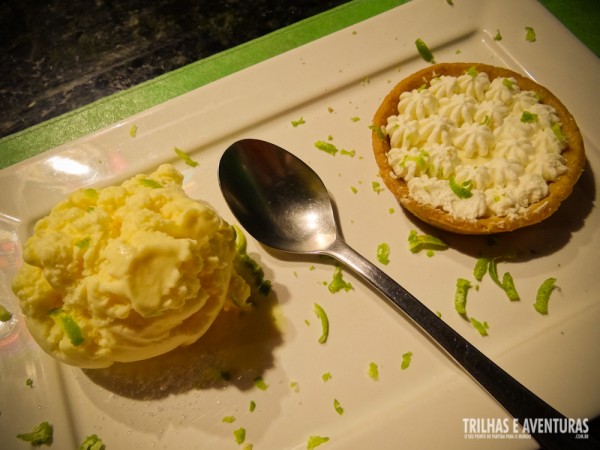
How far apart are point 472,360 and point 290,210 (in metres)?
0.78

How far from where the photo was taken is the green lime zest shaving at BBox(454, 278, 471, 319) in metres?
1.46

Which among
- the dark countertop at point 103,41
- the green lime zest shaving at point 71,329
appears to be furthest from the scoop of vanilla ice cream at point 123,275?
the dark countertop at point 103,41

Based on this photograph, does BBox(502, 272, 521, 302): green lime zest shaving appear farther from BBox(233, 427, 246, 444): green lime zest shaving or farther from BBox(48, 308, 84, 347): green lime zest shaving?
BBox(48, 308, 84, 347): green lime zest shaving

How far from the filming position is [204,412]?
54.6 inches

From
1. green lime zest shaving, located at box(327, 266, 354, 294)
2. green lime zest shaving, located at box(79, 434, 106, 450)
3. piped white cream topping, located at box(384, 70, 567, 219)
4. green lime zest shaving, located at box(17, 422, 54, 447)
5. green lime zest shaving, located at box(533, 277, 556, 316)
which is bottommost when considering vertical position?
green lime zest shaving, located at box(17, 422, 54, 447)

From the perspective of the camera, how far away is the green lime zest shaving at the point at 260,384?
1404 millimetres

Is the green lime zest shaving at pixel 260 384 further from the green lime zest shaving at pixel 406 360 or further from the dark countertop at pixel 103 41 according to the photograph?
the dark countertop at pixel 103 41

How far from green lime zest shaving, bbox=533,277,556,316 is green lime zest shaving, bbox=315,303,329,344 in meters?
0.69

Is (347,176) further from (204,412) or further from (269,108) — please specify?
(204,412)

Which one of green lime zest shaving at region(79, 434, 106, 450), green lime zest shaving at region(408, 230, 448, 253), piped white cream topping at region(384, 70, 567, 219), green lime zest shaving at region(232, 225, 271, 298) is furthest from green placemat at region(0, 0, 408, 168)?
green lime zest shaving at region(79, 434, 106, 450)

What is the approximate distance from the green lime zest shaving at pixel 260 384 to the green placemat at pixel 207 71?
4.35ft

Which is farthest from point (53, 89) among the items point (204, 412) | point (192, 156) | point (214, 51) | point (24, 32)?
point (204, 412)

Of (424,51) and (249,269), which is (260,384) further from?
(424,51)

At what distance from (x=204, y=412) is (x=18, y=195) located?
3.71 ft
